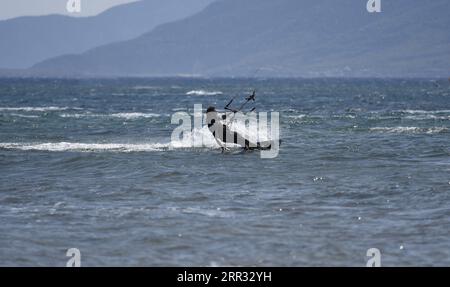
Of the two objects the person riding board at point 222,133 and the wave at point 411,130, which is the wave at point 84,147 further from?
the wave at point 411,130

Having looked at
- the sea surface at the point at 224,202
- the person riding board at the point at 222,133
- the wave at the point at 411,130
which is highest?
the person riding board at the point at 222,133

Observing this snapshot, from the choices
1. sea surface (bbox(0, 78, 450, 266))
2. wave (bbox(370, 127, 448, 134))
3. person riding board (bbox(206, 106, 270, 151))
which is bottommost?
sea surface (bbox(0, 78, 450, 266))

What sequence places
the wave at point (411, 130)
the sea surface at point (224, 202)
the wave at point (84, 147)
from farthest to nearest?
the wave at point (411, 130) → the wave at point (84, 147) → the sea surface at point (224, 202)

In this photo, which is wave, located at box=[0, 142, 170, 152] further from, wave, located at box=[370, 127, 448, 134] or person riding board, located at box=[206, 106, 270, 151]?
wave, located at box=[370, 127, 448, 134]

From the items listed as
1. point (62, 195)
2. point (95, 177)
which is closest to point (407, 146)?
point (95, 177)

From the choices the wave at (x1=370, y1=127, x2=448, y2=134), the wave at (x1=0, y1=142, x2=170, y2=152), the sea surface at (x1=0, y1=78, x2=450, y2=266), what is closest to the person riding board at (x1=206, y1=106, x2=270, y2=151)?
the sea surface at (x1=0, y1=78, x2=450, y2=266)

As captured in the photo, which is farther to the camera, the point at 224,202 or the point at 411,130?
the point at 411,130

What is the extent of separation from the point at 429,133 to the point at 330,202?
65.5 ft

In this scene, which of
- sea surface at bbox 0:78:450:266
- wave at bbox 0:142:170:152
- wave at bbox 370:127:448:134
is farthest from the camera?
wave at bbox 370:127:448:134

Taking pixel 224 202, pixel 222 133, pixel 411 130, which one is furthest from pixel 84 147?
pixel 411 130

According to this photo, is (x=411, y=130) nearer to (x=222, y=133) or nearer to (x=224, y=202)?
(x=222, y=133)

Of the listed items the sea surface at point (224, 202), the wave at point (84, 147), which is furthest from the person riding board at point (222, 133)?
the wave at point (84, 147)

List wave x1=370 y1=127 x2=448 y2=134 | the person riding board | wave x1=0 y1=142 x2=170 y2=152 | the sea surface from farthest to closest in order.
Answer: wave x1=370 y1=127 x2=448 y2=134 < wave x1=0 y1=142 x2=170 y2=152 < the person riding board < the sea surface

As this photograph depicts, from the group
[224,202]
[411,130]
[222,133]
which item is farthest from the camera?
[411,130]
